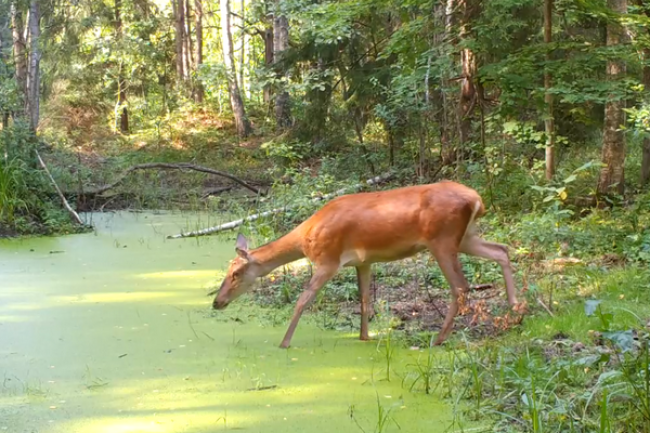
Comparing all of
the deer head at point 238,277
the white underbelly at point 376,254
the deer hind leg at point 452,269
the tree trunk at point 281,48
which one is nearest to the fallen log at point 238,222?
the deer head at point 238,277

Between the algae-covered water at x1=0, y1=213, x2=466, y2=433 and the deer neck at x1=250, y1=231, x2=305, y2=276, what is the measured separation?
0.51 meters

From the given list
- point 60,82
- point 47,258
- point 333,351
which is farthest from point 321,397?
point 60,82

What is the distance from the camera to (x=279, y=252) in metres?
5.59

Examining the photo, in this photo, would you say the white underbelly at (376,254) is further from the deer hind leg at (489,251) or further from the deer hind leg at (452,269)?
the deer hind leg at (489,251)

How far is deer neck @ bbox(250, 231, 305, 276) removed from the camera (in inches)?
218

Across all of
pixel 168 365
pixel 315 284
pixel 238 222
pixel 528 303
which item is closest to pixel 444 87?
pixel 238 222

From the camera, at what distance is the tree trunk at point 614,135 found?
8102mm

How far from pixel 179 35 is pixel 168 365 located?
2236cm

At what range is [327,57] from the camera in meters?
13.7

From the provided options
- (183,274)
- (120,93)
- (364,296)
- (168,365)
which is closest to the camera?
(168,365)

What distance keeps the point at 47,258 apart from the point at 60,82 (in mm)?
15570

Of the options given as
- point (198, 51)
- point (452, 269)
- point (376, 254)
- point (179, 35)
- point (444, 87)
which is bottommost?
point (452, 269)

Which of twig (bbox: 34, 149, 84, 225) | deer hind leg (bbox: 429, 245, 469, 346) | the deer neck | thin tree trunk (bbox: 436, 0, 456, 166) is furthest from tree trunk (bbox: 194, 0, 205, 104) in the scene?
deer hind leg (bbox: 429, 245, 469, 346)

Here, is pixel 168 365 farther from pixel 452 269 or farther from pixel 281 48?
pixel 281 48
